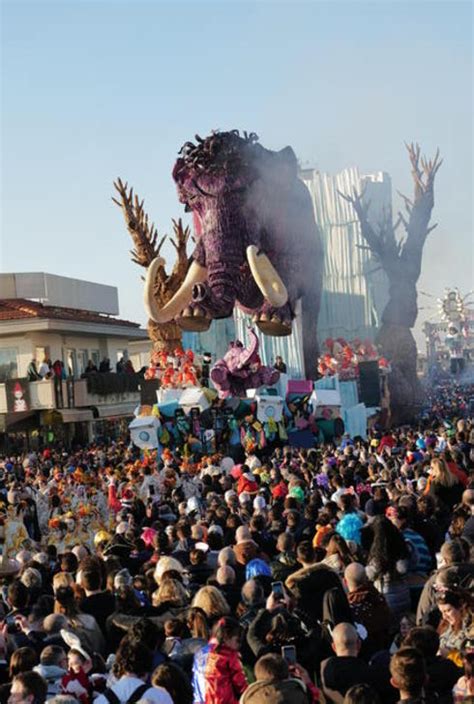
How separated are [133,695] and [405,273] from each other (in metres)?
27.9

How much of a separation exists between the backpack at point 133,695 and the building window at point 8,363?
3111 centimetres

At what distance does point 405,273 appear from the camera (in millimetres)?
32094

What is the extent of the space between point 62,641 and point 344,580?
1.87 meters

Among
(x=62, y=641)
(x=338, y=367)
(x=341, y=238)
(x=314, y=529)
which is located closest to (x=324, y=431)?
(x=338, y=367)

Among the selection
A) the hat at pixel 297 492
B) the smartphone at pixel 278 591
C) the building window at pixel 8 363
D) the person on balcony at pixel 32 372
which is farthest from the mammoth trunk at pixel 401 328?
the smartphone at pixel 278 591

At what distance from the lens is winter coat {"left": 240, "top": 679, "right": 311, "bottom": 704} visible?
4.50 m

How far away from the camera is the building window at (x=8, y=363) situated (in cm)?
3566

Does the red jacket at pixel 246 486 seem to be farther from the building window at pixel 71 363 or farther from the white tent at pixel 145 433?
the building window at pixel 71 363

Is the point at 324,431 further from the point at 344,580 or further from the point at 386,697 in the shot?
the point at 386,697

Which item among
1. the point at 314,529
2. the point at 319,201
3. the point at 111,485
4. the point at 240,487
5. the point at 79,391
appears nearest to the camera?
the point at 314,529

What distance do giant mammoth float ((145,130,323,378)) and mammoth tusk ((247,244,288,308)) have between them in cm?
2

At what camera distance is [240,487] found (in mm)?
13336

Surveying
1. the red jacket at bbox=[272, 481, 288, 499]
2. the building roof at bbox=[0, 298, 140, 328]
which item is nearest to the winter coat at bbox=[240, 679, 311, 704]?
the red jacket at bbox=[272, 481, 288, 499]

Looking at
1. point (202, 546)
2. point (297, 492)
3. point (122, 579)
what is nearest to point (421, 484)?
point (297, 492)
